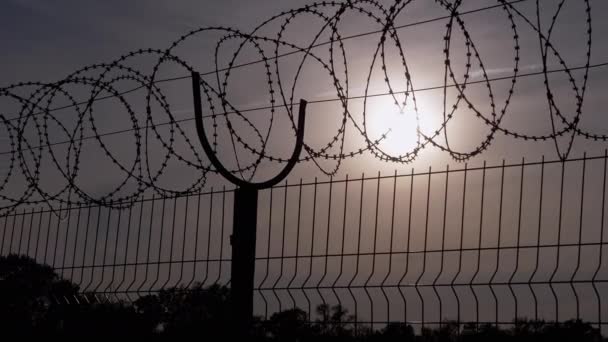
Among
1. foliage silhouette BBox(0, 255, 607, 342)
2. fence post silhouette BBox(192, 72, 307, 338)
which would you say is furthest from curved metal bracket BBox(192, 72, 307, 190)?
foliage silhouette BBox(0, 255, 607, 342)

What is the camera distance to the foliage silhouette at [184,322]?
745 cm

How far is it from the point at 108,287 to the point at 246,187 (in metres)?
2.29

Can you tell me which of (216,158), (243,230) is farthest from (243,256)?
(216,158)

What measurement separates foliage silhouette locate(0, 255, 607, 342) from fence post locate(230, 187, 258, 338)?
0.12 m

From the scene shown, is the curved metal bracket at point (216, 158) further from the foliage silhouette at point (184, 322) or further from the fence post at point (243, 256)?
the foliage silhouette at point (184, 322)

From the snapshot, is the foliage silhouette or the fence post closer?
the foliage silhouette

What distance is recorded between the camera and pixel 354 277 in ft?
27.2

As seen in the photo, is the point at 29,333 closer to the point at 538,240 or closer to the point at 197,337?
the point at 197,337

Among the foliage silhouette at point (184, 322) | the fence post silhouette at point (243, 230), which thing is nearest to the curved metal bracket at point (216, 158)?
the fence post silhouette at point (243, 230)

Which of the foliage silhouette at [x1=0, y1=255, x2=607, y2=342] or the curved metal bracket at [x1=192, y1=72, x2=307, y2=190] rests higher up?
the curved metal bracket at [x1=192, y1=72, x2=307, y2=190]

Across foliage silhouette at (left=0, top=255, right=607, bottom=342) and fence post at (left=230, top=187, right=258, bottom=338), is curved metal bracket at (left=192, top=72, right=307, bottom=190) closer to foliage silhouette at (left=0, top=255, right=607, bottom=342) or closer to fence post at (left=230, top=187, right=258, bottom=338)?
fence post at (left=230, top=187, right=258, bottom=338)

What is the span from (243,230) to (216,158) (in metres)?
0.78

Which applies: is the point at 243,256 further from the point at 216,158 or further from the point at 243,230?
the point at 216,158

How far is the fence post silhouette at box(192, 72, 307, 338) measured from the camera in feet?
30.1
